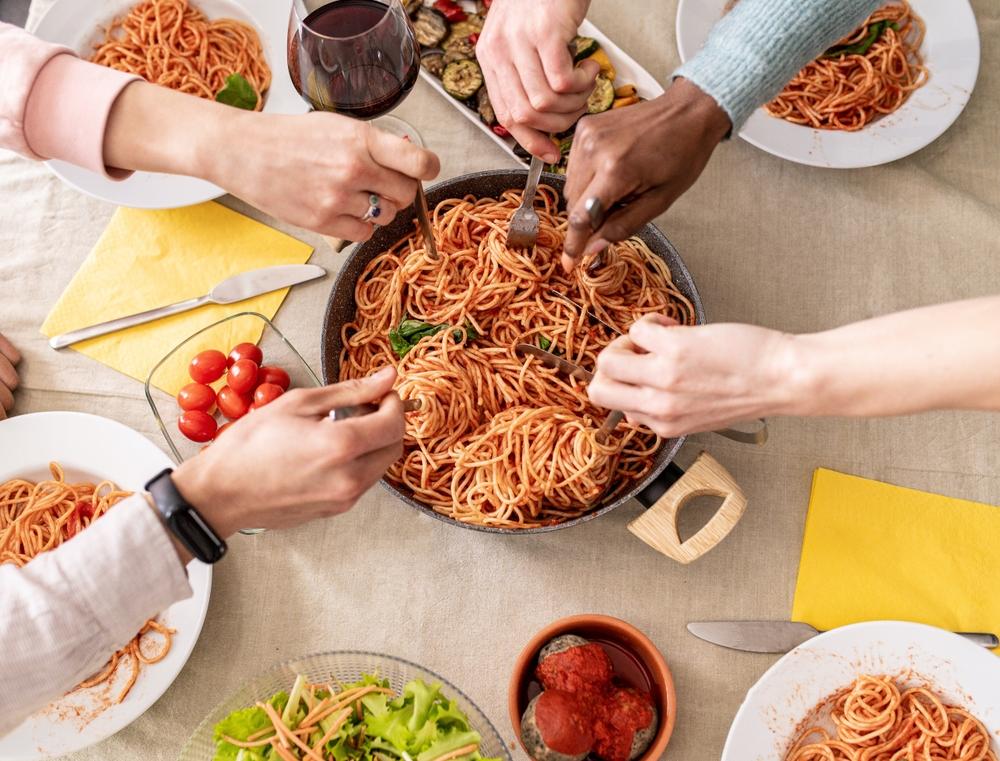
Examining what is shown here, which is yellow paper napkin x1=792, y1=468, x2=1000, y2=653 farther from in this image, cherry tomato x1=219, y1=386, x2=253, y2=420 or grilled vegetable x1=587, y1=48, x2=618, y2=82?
cherry tomato x1=219, y1=386, x2=253, y2=420

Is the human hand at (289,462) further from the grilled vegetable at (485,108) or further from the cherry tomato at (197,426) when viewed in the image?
the grilled vegetable at (485,108)

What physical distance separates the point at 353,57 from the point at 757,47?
2.48 feet

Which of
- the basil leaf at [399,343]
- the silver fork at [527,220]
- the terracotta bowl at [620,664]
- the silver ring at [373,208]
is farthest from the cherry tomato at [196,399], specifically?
the terracotta bowl at [620,664]

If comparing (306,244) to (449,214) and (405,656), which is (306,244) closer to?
(449,214)

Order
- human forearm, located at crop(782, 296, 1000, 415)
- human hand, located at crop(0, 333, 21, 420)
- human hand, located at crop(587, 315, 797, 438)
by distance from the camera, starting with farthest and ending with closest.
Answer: human hand, located at crop(0, 333, 21, 420)
human hand, located at crop(587, 315, 797, 438)
human forearm, located at crop(782, 296, 1000, 415)

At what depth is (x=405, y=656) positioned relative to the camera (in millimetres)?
1778

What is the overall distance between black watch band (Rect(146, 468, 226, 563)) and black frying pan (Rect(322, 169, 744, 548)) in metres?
0.37

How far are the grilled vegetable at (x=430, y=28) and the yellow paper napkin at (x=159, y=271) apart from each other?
22.9 inches

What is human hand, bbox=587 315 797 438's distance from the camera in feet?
4.28

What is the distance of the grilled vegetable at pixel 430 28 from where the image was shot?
2.05 meters

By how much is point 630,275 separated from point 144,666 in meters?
1.28

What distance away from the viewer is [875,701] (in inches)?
64.0

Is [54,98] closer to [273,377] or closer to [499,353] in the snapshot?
[273,377]

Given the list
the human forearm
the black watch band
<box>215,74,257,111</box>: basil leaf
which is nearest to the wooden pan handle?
the human forearm
